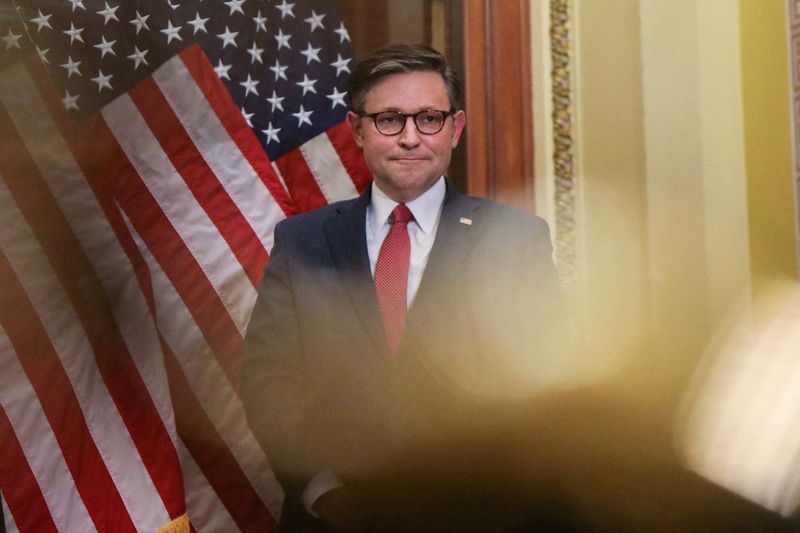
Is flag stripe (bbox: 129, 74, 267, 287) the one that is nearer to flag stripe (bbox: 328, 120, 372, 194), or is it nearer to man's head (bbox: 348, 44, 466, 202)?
flag stripe (bbox: 328, 120, 372, 194)

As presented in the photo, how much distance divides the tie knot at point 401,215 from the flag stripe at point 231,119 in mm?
341

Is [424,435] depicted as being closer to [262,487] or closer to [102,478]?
[262,487]

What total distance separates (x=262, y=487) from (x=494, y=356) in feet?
1.88

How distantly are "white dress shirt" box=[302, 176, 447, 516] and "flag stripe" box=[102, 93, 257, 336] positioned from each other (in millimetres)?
342

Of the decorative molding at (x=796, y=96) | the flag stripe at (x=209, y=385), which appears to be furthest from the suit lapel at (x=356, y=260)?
the decorative molding at (x=796, y=96)

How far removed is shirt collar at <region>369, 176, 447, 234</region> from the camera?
136cm

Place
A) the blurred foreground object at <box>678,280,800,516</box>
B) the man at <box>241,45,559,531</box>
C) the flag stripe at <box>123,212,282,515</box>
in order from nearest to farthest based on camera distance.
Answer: the blurred foreground object at <box>678,280,800,516</box> < the man at <box>241,45,559,531</box> < the flag stripe at <box>123,212,282,515</box>

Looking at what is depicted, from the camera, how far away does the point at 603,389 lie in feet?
4.83

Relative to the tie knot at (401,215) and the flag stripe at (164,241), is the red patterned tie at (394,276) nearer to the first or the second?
the tie knot at (401,215)

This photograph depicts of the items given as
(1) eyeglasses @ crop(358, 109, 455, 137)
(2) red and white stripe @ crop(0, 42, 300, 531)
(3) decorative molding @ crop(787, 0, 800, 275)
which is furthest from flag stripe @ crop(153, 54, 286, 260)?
(3) decorative molding @ crop(787, 0, 800, 275)

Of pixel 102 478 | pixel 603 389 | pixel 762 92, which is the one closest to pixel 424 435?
pixel 603 389

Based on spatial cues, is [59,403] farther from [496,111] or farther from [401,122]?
[496,111]

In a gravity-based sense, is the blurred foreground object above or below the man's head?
below

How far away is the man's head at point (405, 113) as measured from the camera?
1303mm
